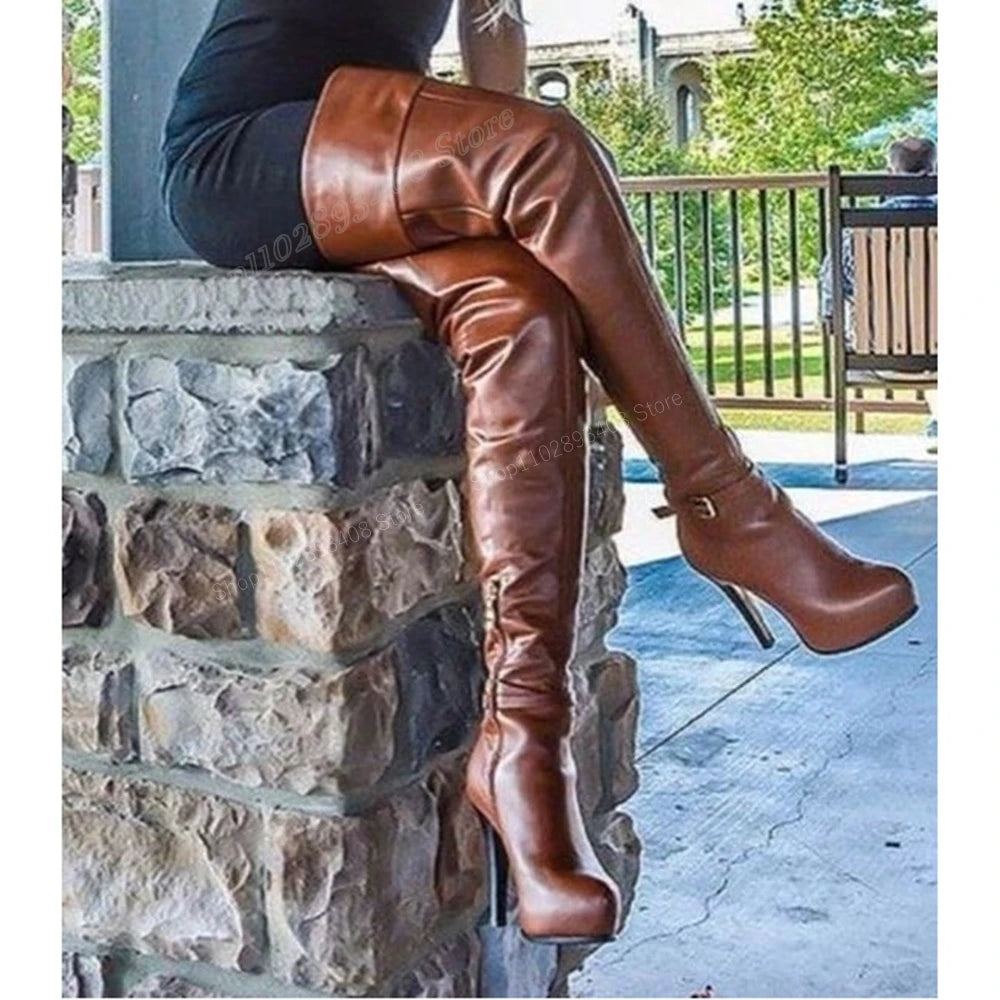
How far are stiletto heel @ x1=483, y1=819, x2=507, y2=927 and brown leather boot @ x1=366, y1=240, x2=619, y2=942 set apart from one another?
40mm

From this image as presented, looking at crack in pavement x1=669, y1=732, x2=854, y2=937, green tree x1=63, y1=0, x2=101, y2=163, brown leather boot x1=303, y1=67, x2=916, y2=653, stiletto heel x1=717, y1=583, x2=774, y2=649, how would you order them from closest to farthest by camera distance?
brown leather boot x1=303, y1=67, x2=916, y2=653 < stiletto heel x1=717, y1=583, x2=774, y2=649 < green tree x1=63, y1=0, x2=101, y2=163 < crack in pavement x1=669, y1=732, x2=854, y2=937

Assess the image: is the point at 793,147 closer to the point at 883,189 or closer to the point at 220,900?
the point at 883,189

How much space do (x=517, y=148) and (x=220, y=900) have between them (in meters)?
0.64

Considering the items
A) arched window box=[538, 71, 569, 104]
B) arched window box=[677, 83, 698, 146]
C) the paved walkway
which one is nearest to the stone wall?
the paved walkway

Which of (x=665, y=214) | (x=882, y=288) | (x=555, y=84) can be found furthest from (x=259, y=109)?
(x=665, y=214)

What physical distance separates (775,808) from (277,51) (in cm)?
142

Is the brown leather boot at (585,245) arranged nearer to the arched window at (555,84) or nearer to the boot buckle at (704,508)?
the boot buckle at (704,508)

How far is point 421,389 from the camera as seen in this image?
1.18 metres

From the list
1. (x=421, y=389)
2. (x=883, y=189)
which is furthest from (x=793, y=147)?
(x=421, y=389)

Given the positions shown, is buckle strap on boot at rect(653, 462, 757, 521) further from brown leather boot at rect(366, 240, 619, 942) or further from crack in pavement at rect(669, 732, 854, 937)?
crack in pavement at rect(669, 732, 854, 937)

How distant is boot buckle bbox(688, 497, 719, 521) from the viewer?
3.69 ft

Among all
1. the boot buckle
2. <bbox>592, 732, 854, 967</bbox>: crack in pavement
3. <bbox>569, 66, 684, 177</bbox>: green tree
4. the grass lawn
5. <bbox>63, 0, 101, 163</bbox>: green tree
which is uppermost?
<bbox>569, 66, 684, 177</bbox>: green tree

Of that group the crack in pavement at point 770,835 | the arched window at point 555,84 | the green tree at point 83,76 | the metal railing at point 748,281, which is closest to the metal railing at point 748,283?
the metal railing at point 748,281

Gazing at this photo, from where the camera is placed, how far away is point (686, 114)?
4648 millimetres
